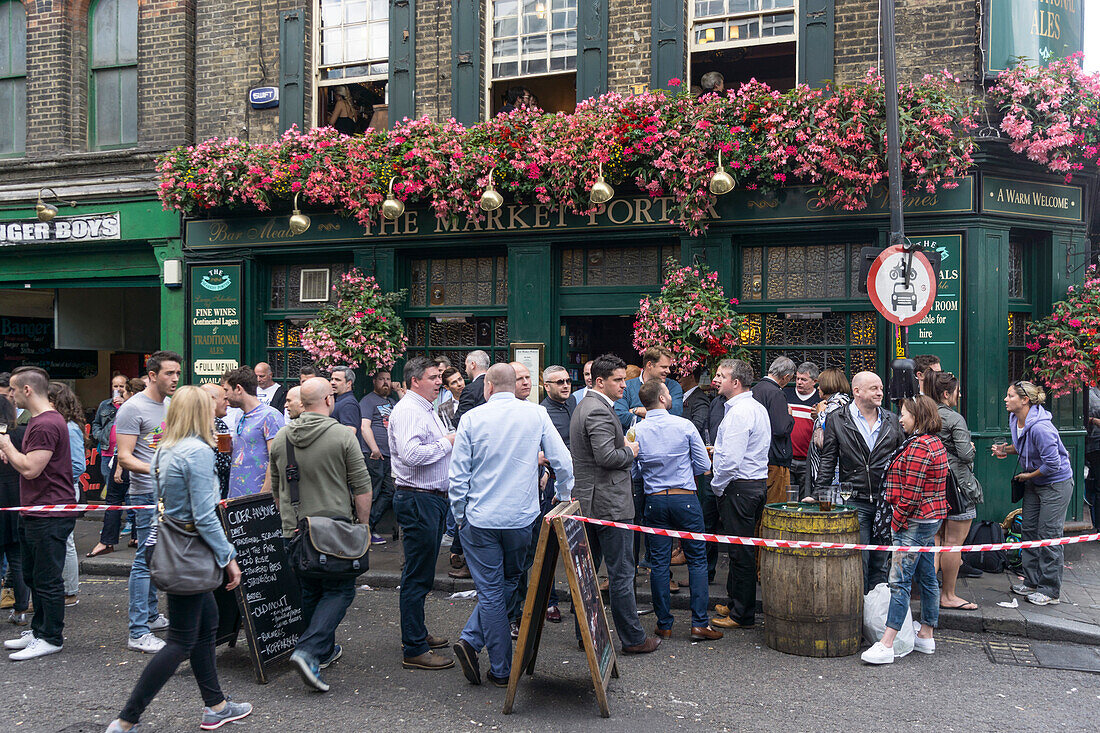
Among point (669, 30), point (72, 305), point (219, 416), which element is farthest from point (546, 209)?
point (72, 305)

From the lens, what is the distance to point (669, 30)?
1037 cm

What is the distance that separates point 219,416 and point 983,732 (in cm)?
622

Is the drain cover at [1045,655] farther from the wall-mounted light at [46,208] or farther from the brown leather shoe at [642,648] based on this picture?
the wall-mounted light at [46,208]

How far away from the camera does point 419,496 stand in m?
5.79

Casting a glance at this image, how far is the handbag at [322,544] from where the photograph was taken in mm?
5082

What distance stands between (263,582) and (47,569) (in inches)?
60.4

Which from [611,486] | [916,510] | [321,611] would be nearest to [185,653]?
[321,611]

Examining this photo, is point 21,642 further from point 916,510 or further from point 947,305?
point 947,305

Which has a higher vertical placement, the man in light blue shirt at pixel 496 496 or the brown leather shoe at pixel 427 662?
the man in light blue shirt at pixel 496 496

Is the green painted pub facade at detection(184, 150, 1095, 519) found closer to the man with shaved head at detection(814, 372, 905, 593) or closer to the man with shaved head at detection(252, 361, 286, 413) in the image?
the man with shaved head at detection(252, 361, 286, 413)

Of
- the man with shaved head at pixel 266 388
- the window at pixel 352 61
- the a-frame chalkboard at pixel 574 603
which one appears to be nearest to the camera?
the a-frame chalkboard at pixel 574 603

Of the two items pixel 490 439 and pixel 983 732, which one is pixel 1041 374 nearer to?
pixel 983 732

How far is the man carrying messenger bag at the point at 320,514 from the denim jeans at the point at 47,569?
1.85 metres

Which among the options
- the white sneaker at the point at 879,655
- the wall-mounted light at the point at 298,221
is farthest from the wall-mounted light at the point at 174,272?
the white sneaker at the point at 879,655
